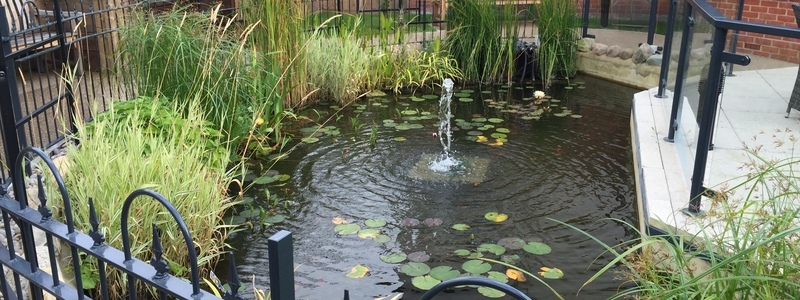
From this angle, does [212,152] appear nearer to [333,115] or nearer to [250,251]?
[250,251]

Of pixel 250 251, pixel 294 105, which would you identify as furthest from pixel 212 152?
pixel 294 105

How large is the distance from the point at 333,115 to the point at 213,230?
3017mm

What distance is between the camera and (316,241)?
395cm

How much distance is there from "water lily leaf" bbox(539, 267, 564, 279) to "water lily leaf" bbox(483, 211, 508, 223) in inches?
24.4

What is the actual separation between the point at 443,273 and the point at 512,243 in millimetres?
537

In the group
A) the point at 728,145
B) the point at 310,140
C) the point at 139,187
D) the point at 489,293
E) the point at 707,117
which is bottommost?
the point at 489,293

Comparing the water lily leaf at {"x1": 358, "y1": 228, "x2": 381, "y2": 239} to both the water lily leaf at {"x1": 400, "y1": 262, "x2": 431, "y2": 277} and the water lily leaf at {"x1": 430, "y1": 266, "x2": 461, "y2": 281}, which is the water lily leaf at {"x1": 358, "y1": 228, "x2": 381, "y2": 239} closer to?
the water lily leaf at {"x1": 400, "y1": 262, "x2": 431, "y2": 277}

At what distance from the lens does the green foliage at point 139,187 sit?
132 inches

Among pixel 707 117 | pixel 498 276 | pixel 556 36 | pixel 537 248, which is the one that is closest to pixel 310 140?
pixel 537 248

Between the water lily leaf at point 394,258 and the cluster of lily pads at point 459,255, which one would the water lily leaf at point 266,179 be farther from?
the water lily leaf at point 394,258

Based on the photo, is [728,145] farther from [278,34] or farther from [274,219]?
[278,34]

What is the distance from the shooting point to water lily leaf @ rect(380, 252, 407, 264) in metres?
3.71

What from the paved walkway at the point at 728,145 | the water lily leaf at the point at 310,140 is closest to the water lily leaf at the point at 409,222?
the paved walkway at the point at 728,145

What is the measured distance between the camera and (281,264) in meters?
1.36
